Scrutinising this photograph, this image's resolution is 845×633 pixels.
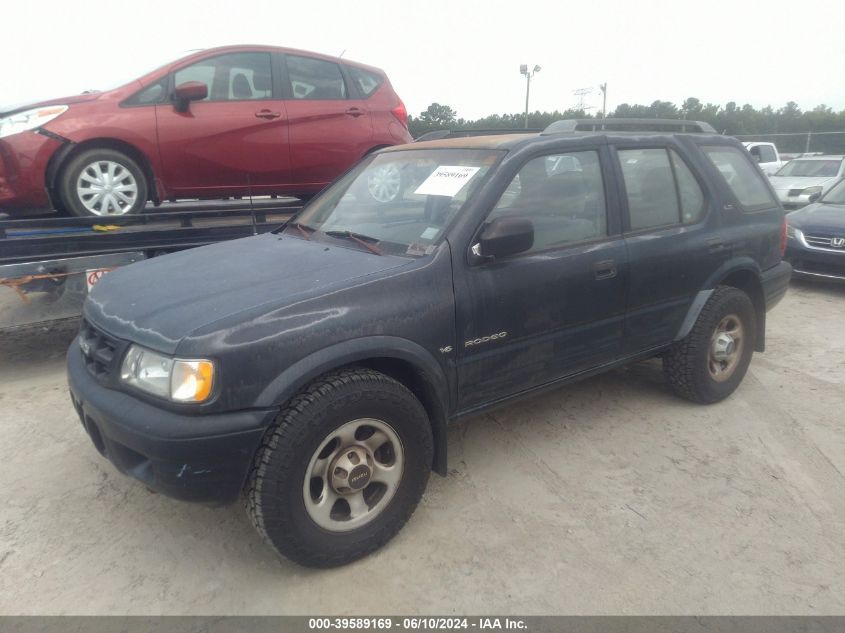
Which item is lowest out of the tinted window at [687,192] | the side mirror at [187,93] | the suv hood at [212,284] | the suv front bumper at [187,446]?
the suv front bumper at [187,446]

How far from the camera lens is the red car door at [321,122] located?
561cm

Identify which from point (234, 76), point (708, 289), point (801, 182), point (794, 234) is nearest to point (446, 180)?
point (708, 289)

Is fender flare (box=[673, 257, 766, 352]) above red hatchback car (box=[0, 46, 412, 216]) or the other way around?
the other way around

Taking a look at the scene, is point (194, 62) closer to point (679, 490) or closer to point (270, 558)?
point (270, 558)

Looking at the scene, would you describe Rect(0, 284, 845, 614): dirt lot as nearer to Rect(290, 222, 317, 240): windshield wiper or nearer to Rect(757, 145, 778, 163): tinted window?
Rect(290, 222, 317, 240): windshield wiper

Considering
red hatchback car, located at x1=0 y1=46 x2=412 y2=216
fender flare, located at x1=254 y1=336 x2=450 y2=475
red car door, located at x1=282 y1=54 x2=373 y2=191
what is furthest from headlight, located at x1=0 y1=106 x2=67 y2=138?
fender flare, located at x1=254 y1=336 x2=450 y2=475

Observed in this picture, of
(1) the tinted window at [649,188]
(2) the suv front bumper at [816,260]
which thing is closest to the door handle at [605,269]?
(1) the tinted window at [649,188]

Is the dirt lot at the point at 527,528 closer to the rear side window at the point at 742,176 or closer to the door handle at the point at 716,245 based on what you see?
the door handle at the point at 716,245

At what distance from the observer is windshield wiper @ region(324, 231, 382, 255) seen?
2.95 metres

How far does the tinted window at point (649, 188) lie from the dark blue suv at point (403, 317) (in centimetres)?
1

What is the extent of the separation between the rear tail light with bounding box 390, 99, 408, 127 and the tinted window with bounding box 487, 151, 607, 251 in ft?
10.6

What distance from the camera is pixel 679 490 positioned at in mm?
3131

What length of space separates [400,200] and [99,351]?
1543mm

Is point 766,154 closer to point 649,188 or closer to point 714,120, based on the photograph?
point 649,188
